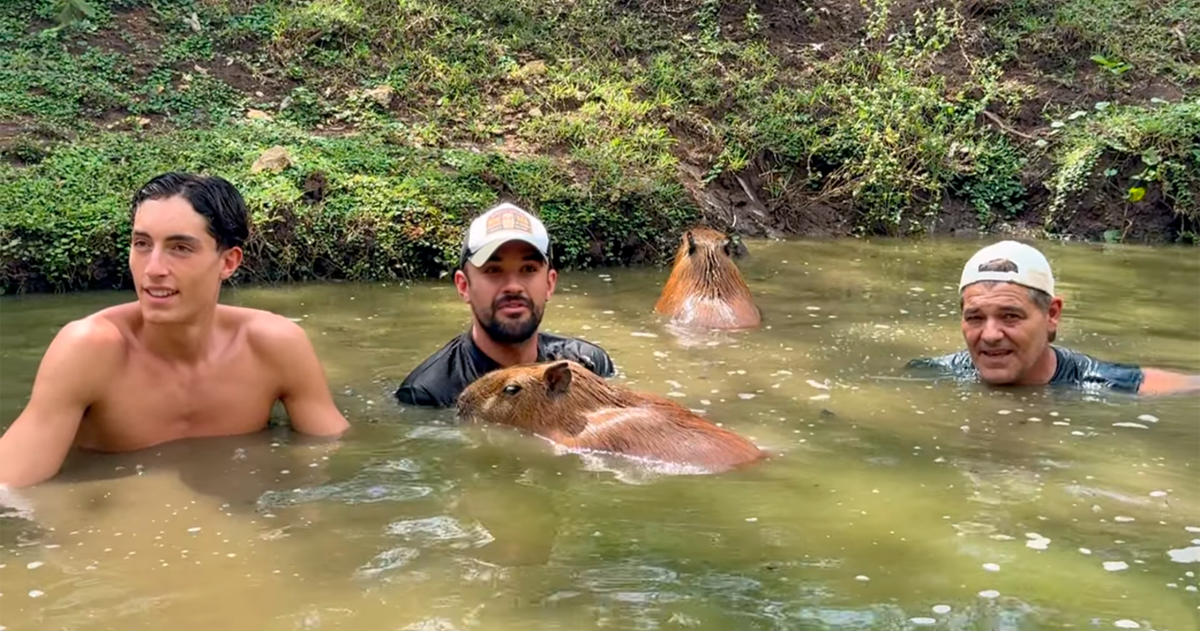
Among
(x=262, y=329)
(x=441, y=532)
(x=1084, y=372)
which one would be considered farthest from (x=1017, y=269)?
(x=262, y=329)

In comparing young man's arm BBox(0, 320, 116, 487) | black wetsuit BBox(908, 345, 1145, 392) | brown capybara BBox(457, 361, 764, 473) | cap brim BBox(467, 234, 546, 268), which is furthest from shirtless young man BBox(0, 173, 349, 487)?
black wetsuit BBox(908, 345, 1145, 392)

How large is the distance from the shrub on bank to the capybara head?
188 inches

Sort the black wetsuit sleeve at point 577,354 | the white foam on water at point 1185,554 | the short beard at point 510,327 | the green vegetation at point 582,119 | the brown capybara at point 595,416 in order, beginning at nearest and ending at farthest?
the white foam on water at point 1185,554 < the brown capybara at point 595,416 < the short beard at point 510,327 < the black wetsuit sleeve at point 577,354 < the green vegetation at point 582,119

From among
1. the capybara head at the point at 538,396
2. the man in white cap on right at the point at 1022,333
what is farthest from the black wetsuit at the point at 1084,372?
the capybara head at the point at 538,396

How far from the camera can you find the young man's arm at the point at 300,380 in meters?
4.98

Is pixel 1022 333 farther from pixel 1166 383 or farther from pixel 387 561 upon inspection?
Answer: pixel 387 561

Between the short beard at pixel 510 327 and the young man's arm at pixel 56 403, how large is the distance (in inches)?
67.0

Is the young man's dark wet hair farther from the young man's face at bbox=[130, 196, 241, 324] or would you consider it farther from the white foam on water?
the white foam on water

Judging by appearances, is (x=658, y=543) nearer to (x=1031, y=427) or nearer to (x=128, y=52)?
(x=1031, y=427)

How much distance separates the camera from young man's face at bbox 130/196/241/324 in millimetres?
4480

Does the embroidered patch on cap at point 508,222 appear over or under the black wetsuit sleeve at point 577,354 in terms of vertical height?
over

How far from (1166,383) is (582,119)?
827cm

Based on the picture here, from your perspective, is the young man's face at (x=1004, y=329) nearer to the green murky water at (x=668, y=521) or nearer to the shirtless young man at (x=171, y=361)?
the green murky water at (x=668, y=521)

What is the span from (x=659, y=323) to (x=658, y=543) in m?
4.22
